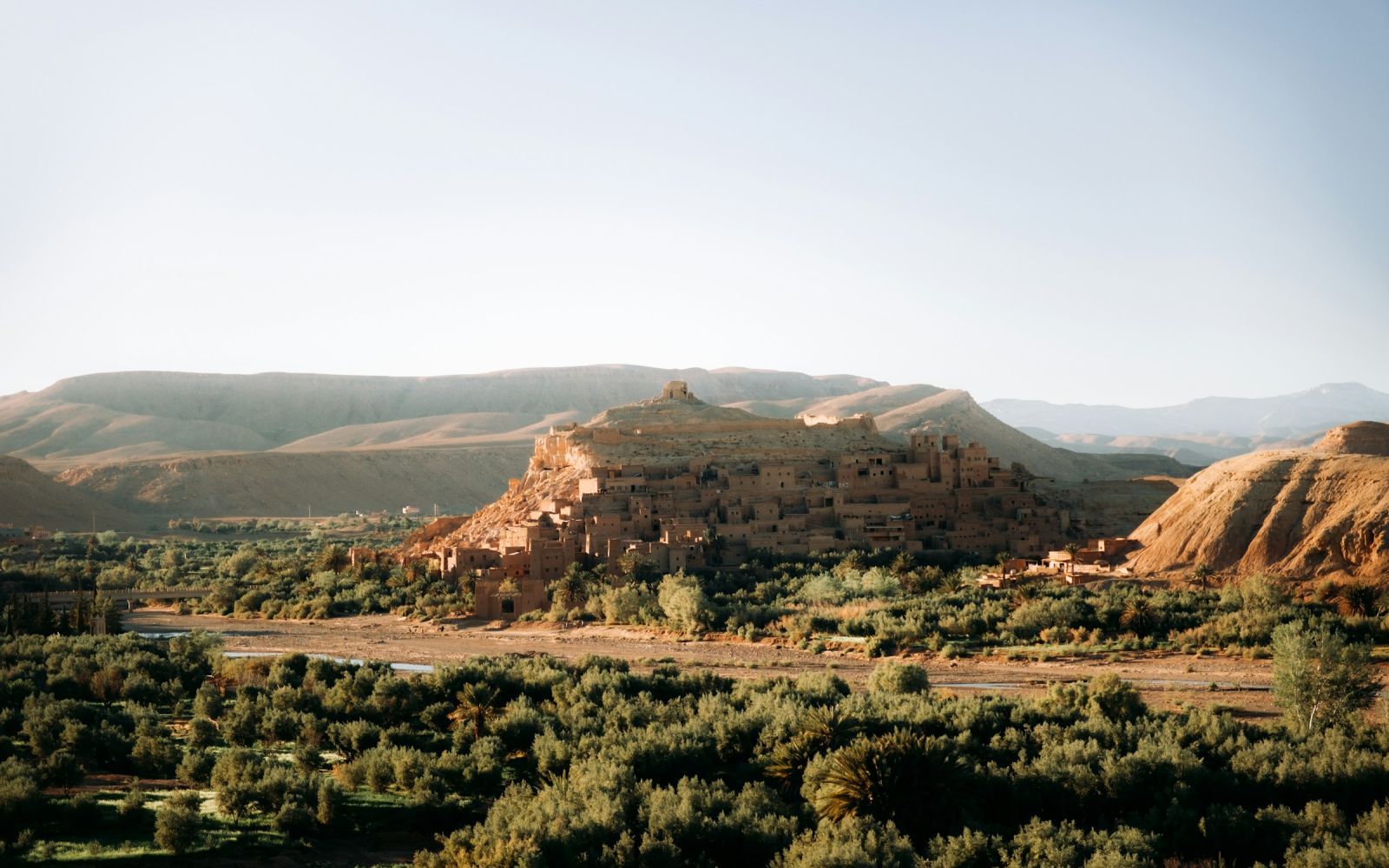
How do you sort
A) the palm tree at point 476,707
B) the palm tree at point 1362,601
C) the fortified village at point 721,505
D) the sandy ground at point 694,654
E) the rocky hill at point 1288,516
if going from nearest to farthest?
1. the palm tree at point 476,707
2. the sandy ground at point 694,654
3. the palm tree at point 1362,601
4. the rocky hill at point 1288,516
5. the fortified village at point 721,505

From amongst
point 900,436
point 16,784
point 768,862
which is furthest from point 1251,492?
point 900,436

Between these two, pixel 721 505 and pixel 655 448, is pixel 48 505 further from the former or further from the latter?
pixel 721 505

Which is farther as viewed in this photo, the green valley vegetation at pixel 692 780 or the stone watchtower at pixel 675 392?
the stone watchtower at pixel 675 392

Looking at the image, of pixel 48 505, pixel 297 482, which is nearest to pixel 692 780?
pixel 48 505

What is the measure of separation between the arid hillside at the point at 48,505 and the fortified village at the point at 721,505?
3371 cm

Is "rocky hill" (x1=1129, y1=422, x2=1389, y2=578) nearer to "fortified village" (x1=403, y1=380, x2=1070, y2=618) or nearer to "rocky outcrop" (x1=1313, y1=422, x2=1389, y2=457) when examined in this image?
"rocky outcrop" (x1=1313, y1=422, x2=1389, y2=457)

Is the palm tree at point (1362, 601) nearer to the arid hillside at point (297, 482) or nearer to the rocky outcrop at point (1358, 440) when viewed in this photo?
the rocky outcrop at point (1358, 440)

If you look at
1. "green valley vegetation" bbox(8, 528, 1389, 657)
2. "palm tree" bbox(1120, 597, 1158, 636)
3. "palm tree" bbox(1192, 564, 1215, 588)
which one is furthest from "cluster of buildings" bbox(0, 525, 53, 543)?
"palm tree" bbox(1192, 564, 1215, 588)

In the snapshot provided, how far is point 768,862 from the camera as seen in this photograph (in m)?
12.2

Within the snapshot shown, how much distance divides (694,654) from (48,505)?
62428mm

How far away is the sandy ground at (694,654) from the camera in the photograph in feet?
80.7

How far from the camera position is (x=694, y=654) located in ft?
105

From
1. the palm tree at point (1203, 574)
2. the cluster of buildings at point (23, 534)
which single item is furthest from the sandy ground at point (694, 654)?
the cluster of buildings at point (23, 534)

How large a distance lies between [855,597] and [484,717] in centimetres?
1917
